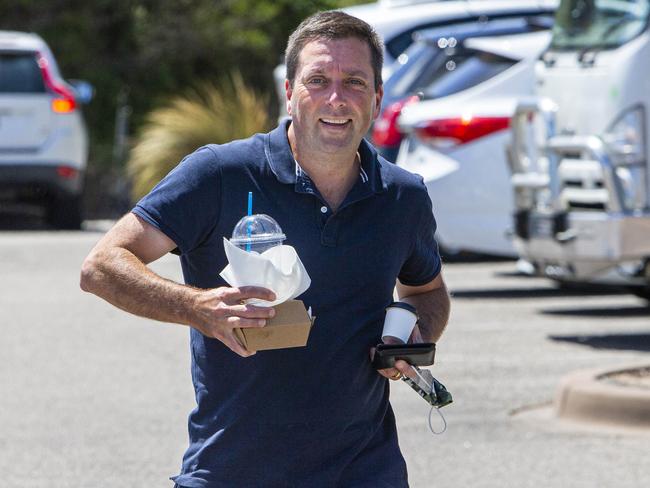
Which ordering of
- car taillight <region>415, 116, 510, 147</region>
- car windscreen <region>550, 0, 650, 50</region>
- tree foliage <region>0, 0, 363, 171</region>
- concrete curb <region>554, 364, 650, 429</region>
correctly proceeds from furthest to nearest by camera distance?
tree foliage <region>0, 0, 363, 171</region> < car taillight <region>415, 116, 510, 147</region> < car windscreen <region>550, 0, 650, 50</region> < concrete curb <region>554, 364, 650, 429</region>

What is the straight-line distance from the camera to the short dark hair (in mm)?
3830

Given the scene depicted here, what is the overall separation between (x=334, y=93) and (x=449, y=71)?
Answer: 9784 millimetres

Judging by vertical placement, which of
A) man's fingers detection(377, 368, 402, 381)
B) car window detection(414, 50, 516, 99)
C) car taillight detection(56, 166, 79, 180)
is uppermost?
man's fingers detection(377, 368, 402, 381)

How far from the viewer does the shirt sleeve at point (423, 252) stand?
403 centimetres

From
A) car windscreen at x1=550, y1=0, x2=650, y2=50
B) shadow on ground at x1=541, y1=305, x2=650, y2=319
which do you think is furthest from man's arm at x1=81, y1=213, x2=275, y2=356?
shadow on ground at x1=541, y1=305, x2=650, y2=319

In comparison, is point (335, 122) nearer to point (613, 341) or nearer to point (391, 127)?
point (613, 341)

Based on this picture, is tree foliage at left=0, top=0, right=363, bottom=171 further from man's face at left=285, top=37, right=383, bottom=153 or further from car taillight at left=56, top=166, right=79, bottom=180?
man's face at left=285, top=37, right=383, bottom=153

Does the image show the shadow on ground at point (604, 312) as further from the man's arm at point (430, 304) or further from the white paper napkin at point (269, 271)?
the white paper napkin at point (269, 271)

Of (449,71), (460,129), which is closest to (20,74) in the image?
(449,71)

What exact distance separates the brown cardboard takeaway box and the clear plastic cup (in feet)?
0.45

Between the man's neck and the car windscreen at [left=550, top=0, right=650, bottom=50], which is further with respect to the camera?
the car windscreen at [left=550, top=0, right=650, bottom=50]

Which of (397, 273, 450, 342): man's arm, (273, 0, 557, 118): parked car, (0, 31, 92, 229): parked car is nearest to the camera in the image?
(397, 273, 450, 342): man's arm

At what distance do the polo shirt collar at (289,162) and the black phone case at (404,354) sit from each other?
0.39m

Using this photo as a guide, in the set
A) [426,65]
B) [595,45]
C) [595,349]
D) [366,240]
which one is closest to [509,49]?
[426,65]
